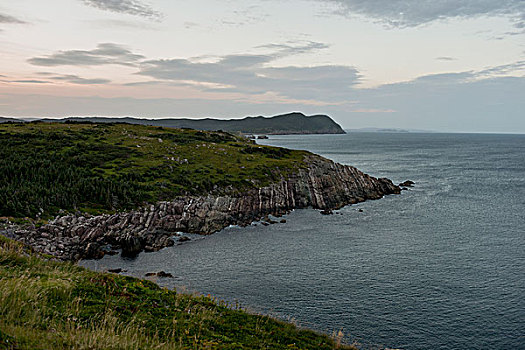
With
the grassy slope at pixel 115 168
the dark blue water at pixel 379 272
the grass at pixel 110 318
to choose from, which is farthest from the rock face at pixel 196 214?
the grass at pixel 110 318

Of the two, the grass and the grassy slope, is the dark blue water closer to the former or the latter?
the grass

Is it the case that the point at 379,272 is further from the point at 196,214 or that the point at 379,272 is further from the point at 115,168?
the point at 115,168

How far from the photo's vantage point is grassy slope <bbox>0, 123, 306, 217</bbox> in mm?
53312

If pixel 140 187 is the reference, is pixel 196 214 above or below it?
below

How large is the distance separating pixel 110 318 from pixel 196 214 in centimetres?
4600

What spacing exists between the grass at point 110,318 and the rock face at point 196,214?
876 inches

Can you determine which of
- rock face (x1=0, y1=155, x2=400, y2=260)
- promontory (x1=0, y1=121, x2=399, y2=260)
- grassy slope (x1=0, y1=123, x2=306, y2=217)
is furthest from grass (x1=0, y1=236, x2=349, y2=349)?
grassy slope (x1=0, y1=123, x2=306, y2=217)

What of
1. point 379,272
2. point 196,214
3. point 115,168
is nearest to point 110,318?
point 379,272

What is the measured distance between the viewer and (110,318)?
1508 centimetres

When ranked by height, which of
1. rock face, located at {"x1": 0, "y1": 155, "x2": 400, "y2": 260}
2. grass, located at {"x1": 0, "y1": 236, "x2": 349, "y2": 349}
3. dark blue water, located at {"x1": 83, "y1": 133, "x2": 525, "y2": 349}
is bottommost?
dark blue water, located at {"x1": 83, "y1": 133, "x2": 525, "y2": 349}

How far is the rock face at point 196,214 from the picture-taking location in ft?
149

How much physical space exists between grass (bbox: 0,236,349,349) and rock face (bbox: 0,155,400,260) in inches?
876

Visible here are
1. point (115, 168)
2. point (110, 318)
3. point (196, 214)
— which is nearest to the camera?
point (110, 318)

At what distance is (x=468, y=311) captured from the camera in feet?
109
